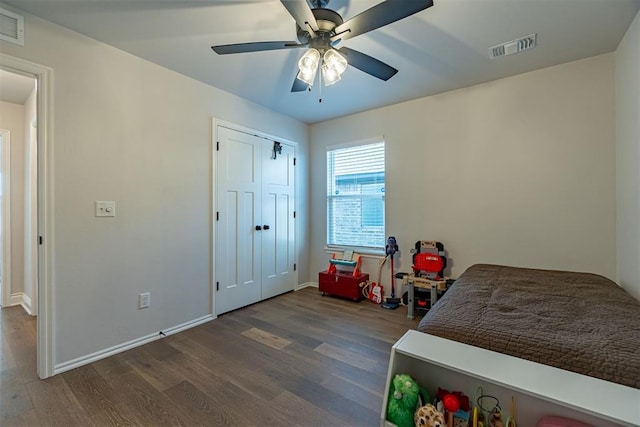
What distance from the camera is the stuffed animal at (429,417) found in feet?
3.76

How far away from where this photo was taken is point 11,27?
71.9 inches

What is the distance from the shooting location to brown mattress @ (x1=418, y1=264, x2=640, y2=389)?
42.9 inches

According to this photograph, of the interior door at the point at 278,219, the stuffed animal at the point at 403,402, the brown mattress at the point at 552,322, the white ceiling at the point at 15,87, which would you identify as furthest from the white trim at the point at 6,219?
the brown mattress at the point at 552,322

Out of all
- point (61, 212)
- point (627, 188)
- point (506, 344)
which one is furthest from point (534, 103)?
point (61, 212)

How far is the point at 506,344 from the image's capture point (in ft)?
4.04

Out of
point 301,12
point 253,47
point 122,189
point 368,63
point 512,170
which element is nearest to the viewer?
point 301,12

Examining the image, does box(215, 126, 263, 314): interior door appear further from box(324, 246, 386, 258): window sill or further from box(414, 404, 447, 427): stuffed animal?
box(414, 404, 447, 427): stuffed animal

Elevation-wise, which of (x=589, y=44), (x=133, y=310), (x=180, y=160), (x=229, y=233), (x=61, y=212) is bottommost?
(x=133, y=310)

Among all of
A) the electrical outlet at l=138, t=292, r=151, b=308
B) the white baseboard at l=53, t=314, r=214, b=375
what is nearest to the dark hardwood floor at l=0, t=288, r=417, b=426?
the white baseboard at l=53, t=314, r=214, b=375

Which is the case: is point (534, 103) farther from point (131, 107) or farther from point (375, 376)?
point (131, 107)

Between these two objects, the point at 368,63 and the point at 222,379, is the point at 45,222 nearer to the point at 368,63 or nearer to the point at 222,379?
the point at 222,379

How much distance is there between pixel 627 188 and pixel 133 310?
412 cm

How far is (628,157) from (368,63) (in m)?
2.09

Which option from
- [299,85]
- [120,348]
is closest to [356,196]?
[299,85]
